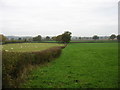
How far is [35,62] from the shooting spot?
39.8 ft

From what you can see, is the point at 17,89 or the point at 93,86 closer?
the point at 17,89

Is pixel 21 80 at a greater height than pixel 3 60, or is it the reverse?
pixel 3 60

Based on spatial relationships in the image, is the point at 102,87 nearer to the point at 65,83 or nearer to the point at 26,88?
the point at 65,83

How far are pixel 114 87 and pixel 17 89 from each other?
→ 4475 millimetres

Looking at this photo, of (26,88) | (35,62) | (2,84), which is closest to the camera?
(2,84)

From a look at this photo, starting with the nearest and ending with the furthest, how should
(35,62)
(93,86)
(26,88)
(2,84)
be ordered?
(2,84) < (26,88) < (93,86) < (35,62)

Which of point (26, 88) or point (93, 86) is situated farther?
point (93, 86)

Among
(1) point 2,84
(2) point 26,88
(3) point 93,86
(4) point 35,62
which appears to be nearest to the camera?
(1) point 2,84

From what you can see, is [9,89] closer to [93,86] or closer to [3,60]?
[3,60]

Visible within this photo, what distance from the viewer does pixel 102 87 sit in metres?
6.77

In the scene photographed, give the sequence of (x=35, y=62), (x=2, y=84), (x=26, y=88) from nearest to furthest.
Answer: (x=2, y=84) < (x=26, y=88) < (x=35, y=62)

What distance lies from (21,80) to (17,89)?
3.51 feet

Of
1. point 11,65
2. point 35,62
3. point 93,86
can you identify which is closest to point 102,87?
point 93,86

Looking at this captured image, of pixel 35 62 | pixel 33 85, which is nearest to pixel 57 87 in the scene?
pixel 33 85
